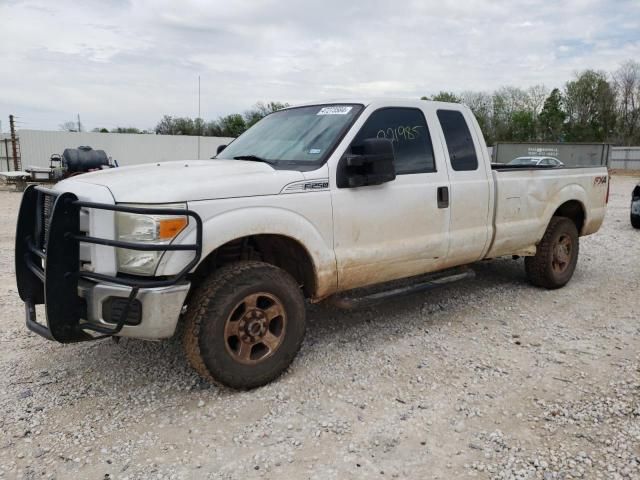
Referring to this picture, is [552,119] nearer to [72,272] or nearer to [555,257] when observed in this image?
[555,257]

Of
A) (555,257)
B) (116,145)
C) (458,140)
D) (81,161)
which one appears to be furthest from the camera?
(116,145)

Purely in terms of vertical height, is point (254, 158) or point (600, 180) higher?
point (254, 158)

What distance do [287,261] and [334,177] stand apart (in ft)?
2.43

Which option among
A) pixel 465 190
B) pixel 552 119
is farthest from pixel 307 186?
pixel 552 119

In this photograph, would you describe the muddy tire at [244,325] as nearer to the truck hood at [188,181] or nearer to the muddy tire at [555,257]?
the truck hood at [188,181]

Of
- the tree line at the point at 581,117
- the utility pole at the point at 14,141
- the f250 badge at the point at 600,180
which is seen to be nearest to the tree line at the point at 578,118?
the tree line at the point at 581,117

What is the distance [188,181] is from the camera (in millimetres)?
3312

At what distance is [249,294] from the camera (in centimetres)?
343

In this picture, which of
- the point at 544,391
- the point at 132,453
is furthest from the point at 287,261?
the point at 544,391

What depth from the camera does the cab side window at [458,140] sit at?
482 centimetres

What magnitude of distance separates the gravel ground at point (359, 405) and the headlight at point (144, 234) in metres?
0.95

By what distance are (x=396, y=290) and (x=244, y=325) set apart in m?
1.55

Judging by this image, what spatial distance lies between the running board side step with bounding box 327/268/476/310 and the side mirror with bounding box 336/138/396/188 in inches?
34.9

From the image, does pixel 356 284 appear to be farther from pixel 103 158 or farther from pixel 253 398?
pixel 103 158
